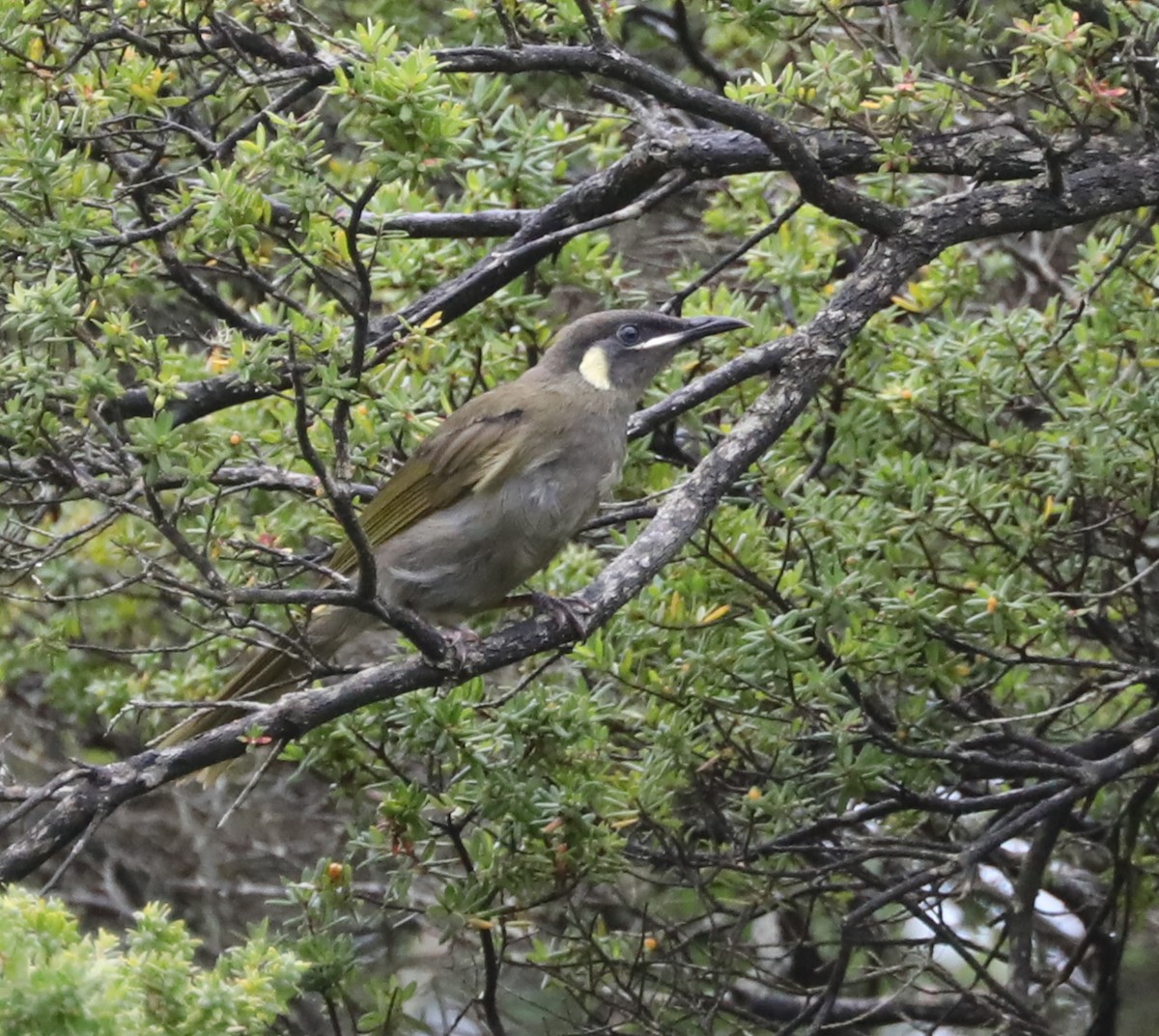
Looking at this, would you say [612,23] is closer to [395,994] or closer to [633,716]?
[633,716]

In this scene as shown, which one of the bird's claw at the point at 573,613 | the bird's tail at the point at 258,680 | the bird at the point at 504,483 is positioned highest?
the bird at the point at 504,483

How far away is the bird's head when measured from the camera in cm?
550

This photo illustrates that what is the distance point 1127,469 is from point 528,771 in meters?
1.83

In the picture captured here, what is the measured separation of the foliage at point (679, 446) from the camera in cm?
436

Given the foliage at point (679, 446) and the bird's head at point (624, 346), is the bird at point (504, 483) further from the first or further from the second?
the foliage at point (679, 446)

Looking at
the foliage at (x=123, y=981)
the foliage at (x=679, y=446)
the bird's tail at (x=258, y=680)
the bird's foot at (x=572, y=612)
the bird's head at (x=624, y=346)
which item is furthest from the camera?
the bird's head at (x=624, y=346)

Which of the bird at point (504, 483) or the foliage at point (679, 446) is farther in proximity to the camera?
the bird at point (504, 483)

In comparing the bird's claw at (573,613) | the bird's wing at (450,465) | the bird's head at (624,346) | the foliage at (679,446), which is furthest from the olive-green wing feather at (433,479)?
the bird's claw at (573,613)

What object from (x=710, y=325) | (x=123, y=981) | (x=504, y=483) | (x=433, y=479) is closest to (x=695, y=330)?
(x=710, y=325)

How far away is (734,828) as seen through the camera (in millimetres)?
5789

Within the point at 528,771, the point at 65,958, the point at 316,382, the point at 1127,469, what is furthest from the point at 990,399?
the point at 65,958

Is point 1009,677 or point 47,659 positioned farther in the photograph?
point 47,659

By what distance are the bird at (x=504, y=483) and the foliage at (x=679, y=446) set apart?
187 mm

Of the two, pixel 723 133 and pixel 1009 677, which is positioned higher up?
pixel 723 133
